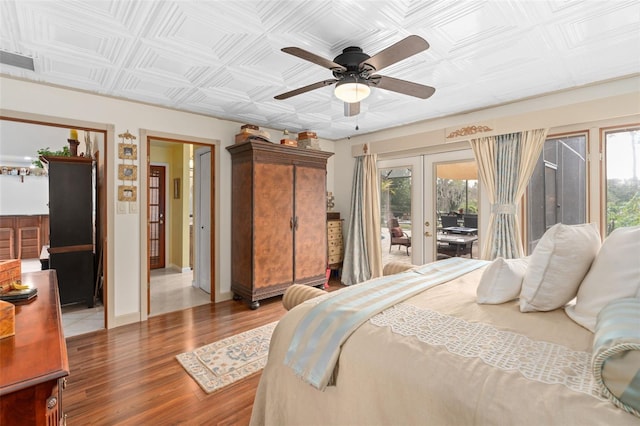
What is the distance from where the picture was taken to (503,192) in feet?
11.4

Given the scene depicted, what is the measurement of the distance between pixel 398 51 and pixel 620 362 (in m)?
1.70

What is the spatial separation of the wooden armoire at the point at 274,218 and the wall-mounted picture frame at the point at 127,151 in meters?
1.13

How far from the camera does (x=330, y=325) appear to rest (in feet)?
4.45

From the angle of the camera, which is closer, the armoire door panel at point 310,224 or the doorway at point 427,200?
the doorway at point 427,200

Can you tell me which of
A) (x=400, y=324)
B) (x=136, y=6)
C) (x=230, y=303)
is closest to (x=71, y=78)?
(x=136, y=6)

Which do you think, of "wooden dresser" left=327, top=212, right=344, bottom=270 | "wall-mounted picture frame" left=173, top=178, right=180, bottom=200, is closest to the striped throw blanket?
"wooden dresser" left=327, top=212, right=344, bottom=270

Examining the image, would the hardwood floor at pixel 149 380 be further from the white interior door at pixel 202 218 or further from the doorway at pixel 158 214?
the doorway at pixel 158 214

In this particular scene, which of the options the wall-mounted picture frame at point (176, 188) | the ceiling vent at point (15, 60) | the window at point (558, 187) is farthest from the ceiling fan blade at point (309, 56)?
the wall-mounted picture frame at point (176, 188)

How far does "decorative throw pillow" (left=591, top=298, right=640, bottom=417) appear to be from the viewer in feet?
2.54

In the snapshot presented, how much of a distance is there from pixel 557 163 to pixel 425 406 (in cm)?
348

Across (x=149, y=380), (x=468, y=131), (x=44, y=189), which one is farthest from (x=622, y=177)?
(x=44, y=189)

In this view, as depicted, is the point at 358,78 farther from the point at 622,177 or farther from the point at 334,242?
the point at 334,242

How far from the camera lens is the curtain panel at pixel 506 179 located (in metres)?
3.30

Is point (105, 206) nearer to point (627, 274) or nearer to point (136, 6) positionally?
point (136, 6)
